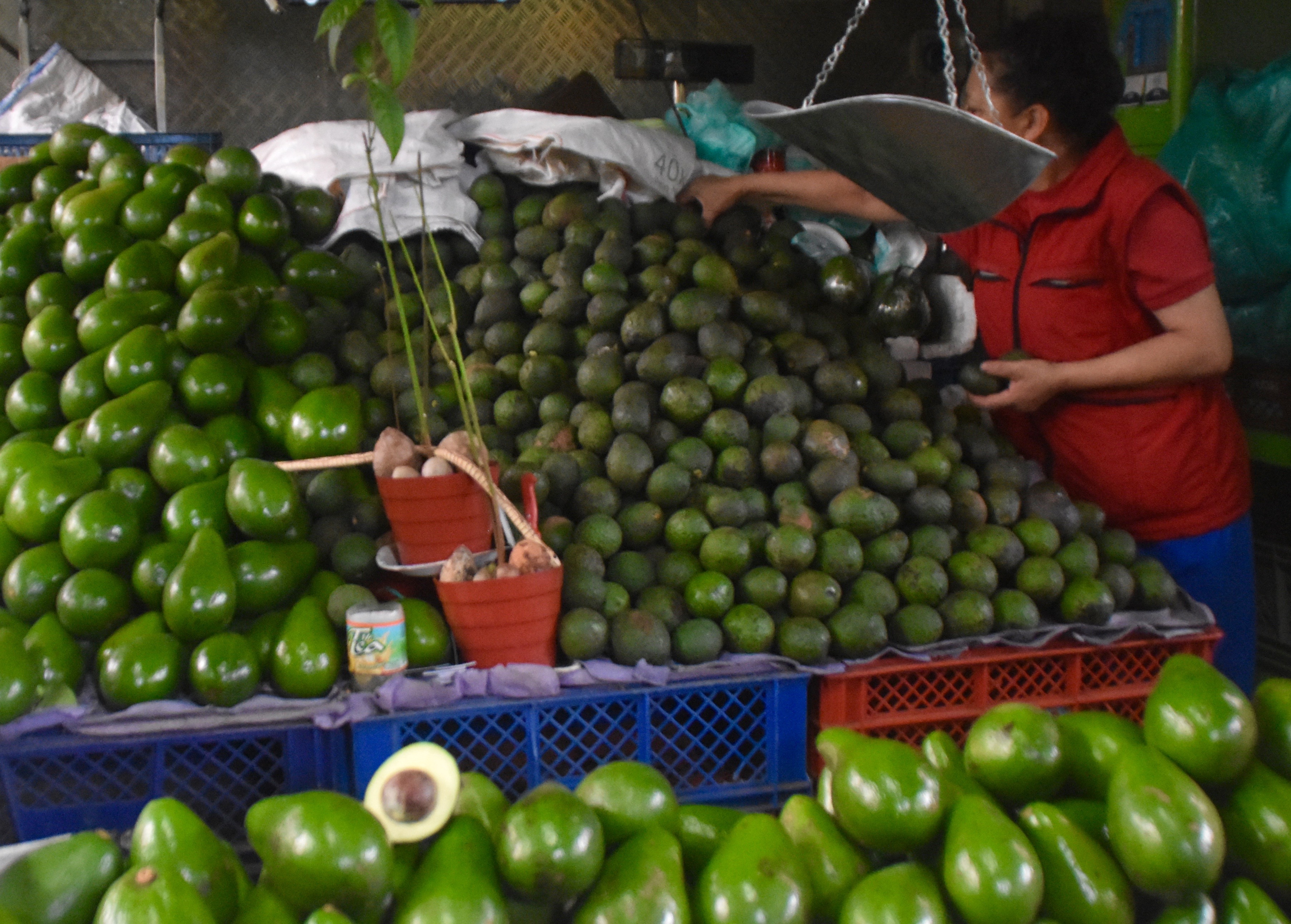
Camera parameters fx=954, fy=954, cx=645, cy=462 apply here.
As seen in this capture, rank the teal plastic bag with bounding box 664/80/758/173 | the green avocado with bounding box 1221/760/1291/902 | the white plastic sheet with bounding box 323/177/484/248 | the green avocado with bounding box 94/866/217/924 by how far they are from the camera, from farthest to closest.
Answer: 1. the teal plastic bag with bounding box 664/80/758/173
2. the white plastic sheet with bounding box 323/177/484/248
3. the green avocado with bounding box 1221/760/1291/902
4. the green avocado with bounding box 94/866/217/924

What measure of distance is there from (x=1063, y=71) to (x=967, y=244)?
533 mm

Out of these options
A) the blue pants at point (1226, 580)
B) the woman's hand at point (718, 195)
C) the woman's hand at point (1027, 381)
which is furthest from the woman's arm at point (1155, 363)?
the woman's hand at point (718, 195)

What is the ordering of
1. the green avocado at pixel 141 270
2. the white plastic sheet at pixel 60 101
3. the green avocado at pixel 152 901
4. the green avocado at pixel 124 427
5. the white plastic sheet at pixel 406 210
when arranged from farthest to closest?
the white plastic sheet at pixel 60 101 < the white plastic sheet at pixel 406 210 < the green avocado at pixel 141 270 < the green avocado at pixel 124 427 < the green avocado at pixel 152 901

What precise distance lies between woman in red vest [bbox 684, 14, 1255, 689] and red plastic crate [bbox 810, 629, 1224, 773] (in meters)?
0.43

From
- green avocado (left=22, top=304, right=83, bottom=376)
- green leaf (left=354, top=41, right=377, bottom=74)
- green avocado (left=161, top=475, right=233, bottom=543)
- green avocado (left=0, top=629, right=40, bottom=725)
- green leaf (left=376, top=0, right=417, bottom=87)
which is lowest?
green avocado (left=0, top=629, right=40, bottom=725)

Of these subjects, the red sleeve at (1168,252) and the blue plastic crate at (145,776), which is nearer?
the blue plastic crate at (145,776)

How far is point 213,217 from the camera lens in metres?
2.54

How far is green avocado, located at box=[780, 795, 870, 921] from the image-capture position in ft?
2.88

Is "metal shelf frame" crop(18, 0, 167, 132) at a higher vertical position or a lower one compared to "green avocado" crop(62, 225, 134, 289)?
higher

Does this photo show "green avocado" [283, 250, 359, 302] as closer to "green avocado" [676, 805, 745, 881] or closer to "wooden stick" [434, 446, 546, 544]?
"wooden stick" [434, 446, 546, 544]

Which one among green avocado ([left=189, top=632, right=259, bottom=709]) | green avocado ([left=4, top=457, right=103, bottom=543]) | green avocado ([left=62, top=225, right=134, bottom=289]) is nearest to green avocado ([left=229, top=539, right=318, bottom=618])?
green avocado ([left=189, top=632, right=259, bottom=709])

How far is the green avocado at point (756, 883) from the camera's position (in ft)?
2.58

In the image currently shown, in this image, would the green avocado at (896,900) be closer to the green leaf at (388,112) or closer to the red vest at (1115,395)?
the green leaf at (388,112)

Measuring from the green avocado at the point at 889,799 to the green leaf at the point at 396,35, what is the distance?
973 mm
